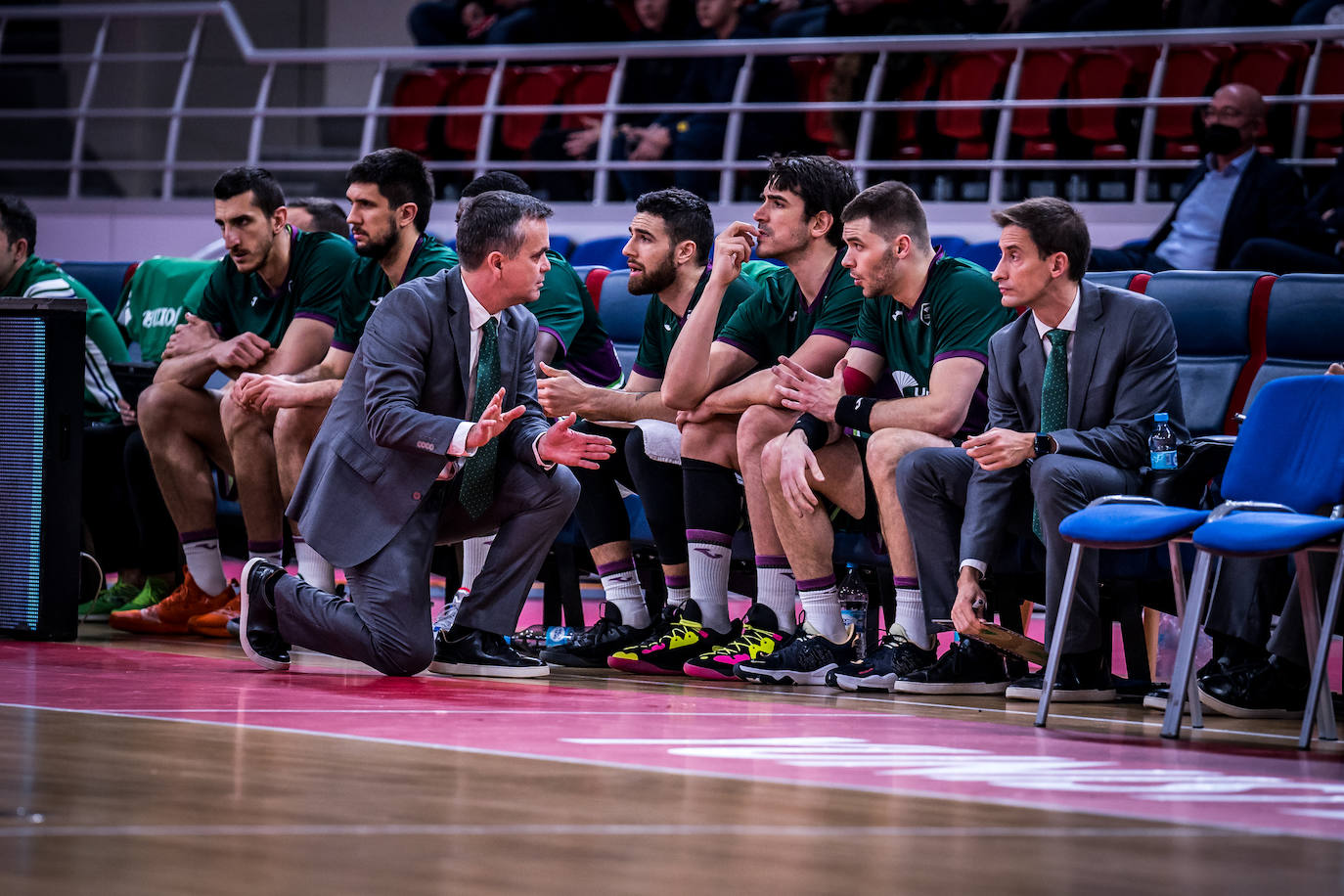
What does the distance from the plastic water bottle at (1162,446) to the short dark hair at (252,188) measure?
299 cm

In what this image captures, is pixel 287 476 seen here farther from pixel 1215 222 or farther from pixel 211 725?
pixel 1215 222

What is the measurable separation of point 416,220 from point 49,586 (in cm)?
159

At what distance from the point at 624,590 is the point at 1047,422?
4.71ft

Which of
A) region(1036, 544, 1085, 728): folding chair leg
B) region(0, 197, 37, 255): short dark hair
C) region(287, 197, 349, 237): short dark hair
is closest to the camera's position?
region(1036, 544, 1085, 728): folding chair leg

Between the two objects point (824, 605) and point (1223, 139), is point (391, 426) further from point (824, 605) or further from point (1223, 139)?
point (1223, 139)

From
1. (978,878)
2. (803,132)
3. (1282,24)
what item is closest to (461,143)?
(803,132)

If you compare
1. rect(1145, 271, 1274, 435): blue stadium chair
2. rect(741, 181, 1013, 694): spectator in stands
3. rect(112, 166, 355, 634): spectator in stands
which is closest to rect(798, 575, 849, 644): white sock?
rect(741, 181, 1013, 694): spectator in stands

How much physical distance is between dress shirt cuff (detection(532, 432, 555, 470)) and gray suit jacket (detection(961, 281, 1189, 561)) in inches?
43.6

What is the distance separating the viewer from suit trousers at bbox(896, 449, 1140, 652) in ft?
13.9

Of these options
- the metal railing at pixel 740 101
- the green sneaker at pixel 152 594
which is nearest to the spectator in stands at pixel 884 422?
the green sneaker at pixel 152 594

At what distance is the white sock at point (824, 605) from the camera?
476cm

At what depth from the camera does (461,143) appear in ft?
34.7

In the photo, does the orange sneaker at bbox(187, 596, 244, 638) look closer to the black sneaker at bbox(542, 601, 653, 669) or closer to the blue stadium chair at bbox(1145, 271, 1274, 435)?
the black sneaker at bbox(542, 601, 653, 669)

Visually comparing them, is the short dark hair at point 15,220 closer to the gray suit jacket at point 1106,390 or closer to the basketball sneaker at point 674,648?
the basketball sneaker at point 674,648
